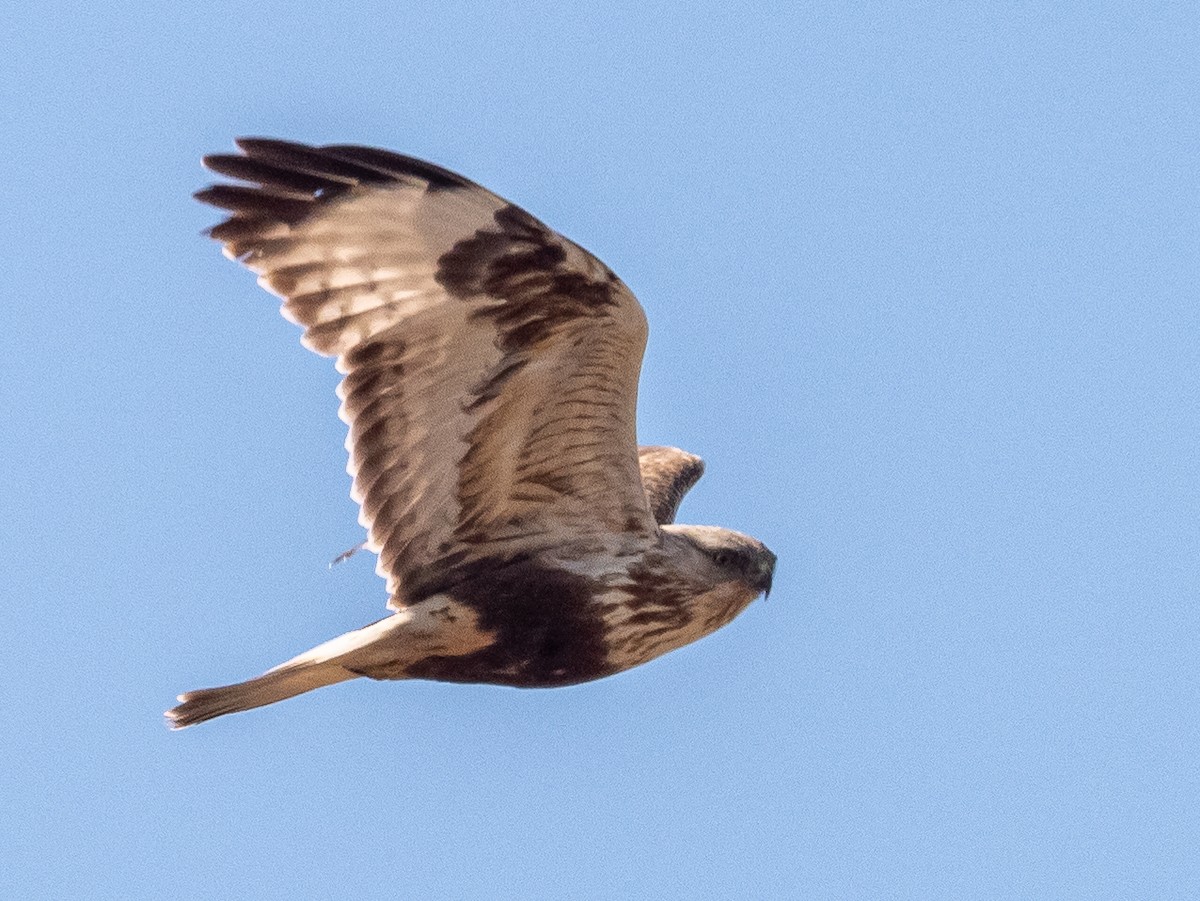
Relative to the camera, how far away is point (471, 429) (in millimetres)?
11391

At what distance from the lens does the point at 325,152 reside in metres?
11.0

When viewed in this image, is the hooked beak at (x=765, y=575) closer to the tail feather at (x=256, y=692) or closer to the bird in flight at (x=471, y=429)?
the bird in flight at (x=471, y=429)

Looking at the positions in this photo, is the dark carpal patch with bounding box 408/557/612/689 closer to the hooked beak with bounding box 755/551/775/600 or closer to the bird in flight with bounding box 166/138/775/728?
the bird in flight with bounding box 166/138/775/728

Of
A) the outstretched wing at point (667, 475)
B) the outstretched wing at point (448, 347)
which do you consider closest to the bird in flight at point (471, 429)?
the outstretched wing at point (448, 347)

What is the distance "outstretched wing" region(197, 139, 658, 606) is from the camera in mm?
11000

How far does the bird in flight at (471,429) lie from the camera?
11039 mm

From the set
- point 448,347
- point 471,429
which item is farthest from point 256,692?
point 448,347

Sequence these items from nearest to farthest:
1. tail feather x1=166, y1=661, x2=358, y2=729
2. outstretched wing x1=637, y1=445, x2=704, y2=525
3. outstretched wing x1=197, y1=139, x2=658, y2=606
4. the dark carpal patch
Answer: outstretched wing x1=197, y1=139, x2=658, y2=606 < tail feather x1=166, y1=661, x2=358, y2=729 < the dark carpal patch < outstretched wing x1=637, y1=445, x2=704, y2=525

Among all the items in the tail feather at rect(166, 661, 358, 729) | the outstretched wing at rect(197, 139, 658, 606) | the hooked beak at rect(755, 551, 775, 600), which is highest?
the outstretched wing at rect(197, 139, 658, 606)

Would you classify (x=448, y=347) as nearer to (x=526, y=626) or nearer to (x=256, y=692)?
(x=526, y=626)

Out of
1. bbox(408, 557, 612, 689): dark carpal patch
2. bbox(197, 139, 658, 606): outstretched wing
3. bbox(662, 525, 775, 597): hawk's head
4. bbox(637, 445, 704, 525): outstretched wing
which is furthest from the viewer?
bbox(637, 445, 704, 525): outstretched wing

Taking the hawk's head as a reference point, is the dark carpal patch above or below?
below

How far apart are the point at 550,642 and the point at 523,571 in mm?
296

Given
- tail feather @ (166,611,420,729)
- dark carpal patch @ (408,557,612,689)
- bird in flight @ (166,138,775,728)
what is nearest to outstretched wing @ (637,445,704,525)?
bird in flight @ (166,138,775,728)
